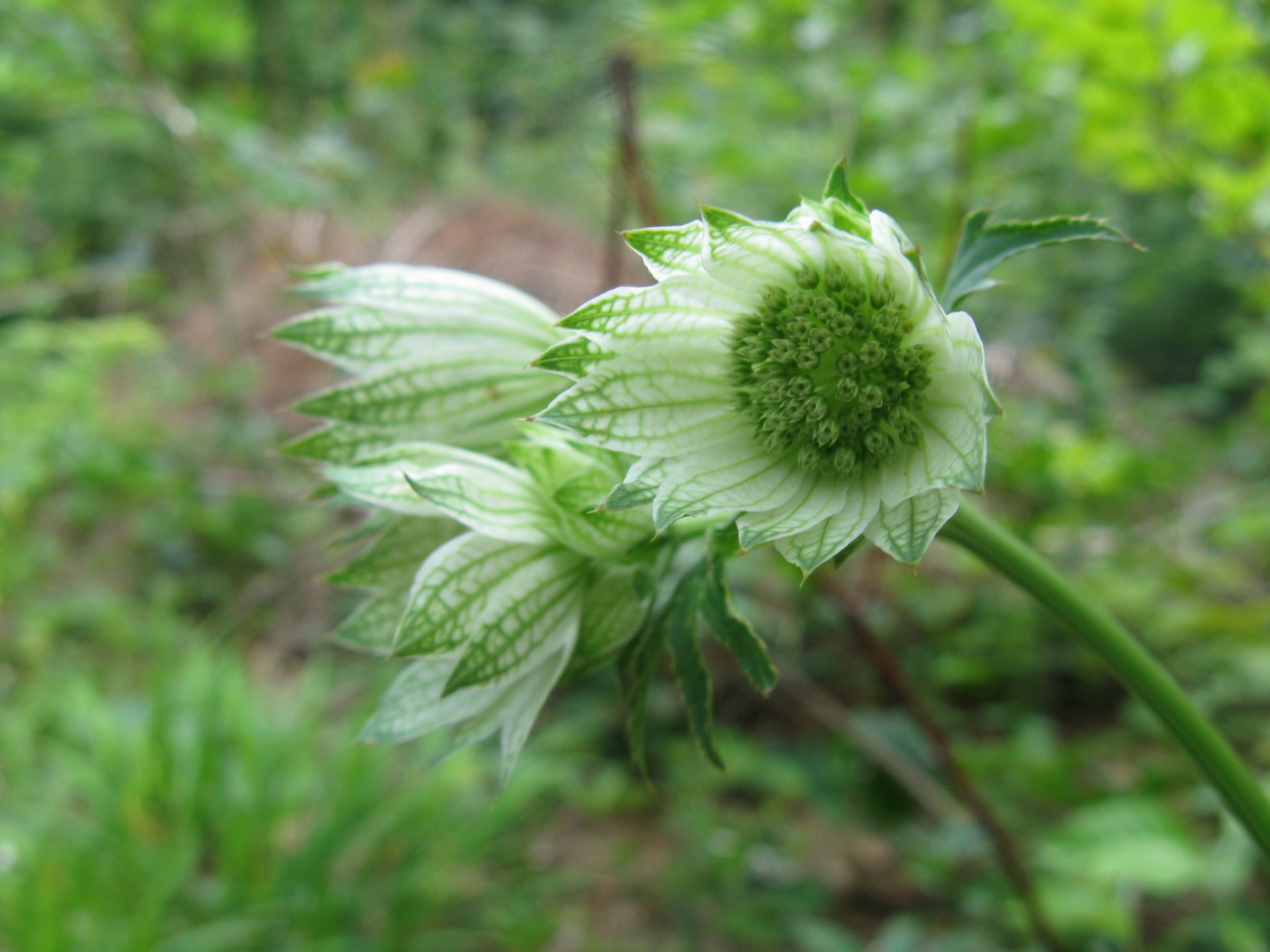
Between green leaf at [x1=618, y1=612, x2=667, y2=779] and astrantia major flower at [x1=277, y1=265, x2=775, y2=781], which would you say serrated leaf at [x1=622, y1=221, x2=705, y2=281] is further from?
green leaf at [x1=618, y1=612, x2=667, y2=779]

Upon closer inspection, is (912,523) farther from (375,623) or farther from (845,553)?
(375,623)

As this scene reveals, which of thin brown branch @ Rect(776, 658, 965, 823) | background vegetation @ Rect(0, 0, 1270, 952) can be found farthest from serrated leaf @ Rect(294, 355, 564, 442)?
thin brown branch @ Rect(776, 658, 965, 823)

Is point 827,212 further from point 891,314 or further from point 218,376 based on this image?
point 218,376

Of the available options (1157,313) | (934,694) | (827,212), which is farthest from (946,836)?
(1157,313)

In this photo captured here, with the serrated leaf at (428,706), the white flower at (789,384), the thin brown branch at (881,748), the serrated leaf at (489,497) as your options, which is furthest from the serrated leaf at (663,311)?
the thin brown branch at (881,748)

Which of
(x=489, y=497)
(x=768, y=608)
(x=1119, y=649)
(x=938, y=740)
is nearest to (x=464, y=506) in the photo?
(x=489, y=497)

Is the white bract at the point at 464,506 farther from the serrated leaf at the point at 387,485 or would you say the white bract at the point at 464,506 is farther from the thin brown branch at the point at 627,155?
the thin brown branch at the point at 627,155
